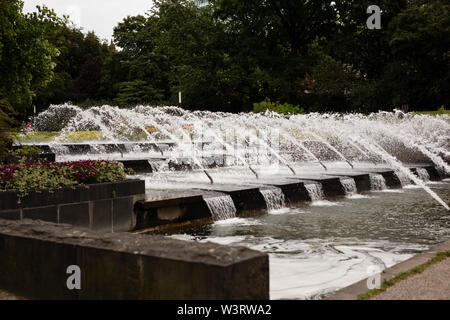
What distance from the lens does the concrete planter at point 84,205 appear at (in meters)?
6.58

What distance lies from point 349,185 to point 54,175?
7.76 metres

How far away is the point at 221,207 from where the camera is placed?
970 centimetres

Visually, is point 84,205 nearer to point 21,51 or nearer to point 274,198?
point 274,198

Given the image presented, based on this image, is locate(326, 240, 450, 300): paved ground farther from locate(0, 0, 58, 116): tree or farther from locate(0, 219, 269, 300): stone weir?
locate(0, 0, 58, 116): tree

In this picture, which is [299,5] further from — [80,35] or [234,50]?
[80,35]

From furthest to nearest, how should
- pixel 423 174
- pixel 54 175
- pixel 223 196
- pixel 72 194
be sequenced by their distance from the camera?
pixel 423 174 → pixel 223 196 → pixel 54 175 → pixel 72 194

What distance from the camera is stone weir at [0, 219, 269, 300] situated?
3.59 m

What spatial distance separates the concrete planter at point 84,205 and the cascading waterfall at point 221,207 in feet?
4.84

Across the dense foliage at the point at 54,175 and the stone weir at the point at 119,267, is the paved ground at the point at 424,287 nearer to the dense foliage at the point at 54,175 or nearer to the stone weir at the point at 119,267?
the stone weir at the point at 119,267

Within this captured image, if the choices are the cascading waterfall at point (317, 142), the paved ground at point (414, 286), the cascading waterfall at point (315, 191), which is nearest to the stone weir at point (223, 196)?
the cascading waterfall at point (315, 191)

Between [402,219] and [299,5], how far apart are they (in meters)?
40.2

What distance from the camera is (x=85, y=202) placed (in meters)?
7.50

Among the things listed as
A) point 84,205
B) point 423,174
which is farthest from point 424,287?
point 423,174

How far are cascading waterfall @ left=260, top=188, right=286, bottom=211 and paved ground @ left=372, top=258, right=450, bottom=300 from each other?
5396 millimetres
